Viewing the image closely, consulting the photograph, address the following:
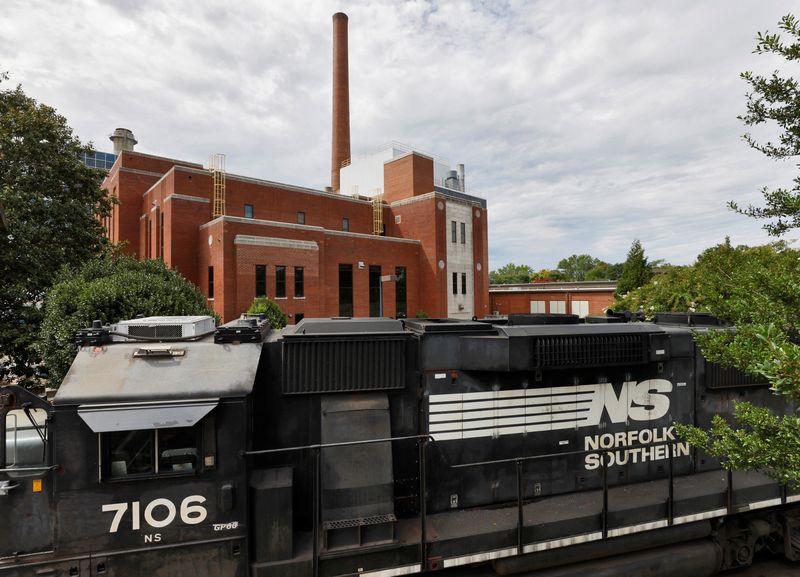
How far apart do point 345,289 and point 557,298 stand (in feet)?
88.0

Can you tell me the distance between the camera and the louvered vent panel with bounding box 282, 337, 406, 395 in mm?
4844

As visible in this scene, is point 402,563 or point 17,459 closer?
point 17,459

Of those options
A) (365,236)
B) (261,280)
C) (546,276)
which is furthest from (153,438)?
(546,276)

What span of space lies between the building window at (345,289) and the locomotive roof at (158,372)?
105 feet

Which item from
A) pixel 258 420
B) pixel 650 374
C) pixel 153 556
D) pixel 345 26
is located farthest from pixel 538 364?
pixel 345 26

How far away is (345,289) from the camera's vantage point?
36.6 m

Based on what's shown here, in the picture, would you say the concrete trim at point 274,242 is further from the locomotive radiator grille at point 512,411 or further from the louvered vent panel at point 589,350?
the louvered vent panel at point 589,350

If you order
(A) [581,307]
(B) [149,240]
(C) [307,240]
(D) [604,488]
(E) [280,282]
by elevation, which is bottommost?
(D) [604,488]

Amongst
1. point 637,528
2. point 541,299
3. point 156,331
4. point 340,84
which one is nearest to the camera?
point 156,331

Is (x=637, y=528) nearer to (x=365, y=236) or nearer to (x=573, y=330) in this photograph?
(x=573, y=330)

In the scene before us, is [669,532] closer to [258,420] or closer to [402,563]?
→ [402,563]

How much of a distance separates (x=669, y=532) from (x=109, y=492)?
262 inches

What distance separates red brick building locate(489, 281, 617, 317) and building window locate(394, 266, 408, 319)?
50.0 ft

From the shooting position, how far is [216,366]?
4.27m
